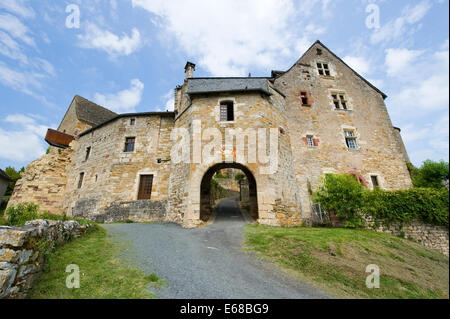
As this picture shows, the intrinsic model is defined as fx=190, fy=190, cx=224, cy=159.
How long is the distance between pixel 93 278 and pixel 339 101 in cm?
1692

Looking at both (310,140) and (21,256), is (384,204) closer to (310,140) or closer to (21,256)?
(310,140)

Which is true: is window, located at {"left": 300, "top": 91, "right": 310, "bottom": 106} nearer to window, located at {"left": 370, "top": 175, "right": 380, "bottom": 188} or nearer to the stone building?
the stone building

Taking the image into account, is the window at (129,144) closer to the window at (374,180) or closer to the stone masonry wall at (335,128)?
the stone masonry wall at (335,128)

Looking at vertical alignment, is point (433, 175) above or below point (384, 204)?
above

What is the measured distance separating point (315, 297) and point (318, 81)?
15498 mm

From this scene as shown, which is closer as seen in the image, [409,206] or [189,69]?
[409,206]

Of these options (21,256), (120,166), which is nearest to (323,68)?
(120,166)

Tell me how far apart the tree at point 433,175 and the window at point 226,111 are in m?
12.0

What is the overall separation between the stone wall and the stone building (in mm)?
59

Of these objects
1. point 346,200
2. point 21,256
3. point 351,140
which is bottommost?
point 21,256

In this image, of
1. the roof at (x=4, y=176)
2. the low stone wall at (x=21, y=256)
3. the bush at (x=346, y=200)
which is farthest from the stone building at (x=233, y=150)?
the low stone wall at (x=21, y=256)

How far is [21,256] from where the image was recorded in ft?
9.77

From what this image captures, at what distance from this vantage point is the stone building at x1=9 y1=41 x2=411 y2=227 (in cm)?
973

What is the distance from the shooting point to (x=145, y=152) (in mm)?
12594
